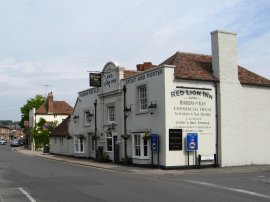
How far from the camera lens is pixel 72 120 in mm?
40438

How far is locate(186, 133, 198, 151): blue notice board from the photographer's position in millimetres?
24969

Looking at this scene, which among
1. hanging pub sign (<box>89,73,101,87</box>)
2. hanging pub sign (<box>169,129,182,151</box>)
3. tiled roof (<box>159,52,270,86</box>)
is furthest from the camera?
hanging pub sign (<box>89,73,101,87</box>)

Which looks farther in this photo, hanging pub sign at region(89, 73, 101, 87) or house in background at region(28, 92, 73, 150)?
house in background at region(28, 92, 73, 150)

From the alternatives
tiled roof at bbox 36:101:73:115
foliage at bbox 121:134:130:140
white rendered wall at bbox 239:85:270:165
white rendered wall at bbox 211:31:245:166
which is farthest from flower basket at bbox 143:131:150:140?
tiled roof at bbox 36:101:73:115

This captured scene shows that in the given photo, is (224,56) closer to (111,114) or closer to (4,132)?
(111,114)

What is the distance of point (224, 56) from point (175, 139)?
6.61 metres

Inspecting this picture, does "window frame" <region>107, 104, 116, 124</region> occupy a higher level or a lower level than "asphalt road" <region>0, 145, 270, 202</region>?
higher

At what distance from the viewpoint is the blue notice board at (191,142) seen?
81.9 feet

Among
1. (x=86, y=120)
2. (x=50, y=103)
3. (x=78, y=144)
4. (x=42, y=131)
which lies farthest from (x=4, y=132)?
(x=86, y=120)

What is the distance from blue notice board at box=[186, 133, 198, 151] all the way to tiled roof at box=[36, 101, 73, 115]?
1773 inches

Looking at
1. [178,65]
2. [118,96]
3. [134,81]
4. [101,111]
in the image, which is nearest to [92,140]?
[101,111]

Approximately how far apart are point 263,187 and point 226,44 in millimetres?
13693

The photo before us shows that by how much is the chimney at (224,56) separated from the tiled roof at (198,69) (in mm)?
593

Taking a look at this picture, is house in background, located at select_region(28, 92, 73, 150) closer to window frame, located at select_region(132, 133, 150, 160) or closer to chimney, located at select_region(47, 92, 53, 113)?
chimney, located at select_region(47, 92, 53, 113)
